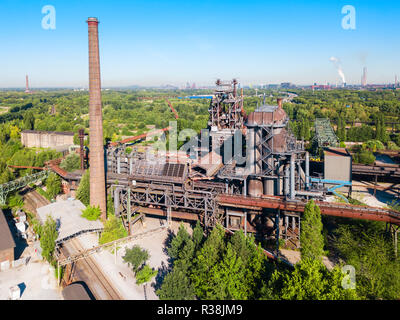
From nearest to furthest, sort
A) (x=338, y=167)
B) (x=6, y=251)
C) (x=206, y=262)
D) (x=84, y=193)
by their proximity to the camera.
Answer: (x=206, y=262), (x=6, y=251), (x=84, y=193), (x=338, y=167)

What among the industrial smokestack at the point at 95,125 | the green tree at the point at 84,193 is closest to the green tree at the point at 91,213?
the industrial smokestack at the point at 95,125

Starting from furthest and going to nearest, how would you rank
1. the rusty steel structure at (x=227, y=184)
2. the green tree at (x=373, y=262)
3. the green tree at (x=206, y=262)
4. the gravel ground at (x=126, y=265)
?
the rusty steel structure at (x=227, y=184)
the gravel ground at (x=126, y=265)
the green tree at (x=206, y=262)
the green tree at (x=373, y=262)

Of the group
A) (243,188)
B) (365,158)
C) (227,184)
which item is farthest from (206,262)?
(365,158)

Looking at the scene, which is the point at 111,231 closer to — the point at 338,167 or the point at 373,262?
the point at 373,262

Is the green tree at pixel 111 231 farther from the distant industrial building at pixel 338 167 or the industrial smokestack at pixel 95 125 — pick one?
the distant industrial building at pixel 338 167

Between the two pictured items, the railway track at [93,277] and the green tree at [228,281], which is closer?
the green tree at [228,281]

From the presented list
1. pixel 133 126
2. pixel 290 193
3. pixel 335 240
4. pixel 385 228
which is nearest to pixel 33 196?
pixel 290 193

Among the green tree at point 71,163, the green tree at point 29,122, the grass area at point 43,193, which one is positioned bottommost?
the grass area at point 43,193
